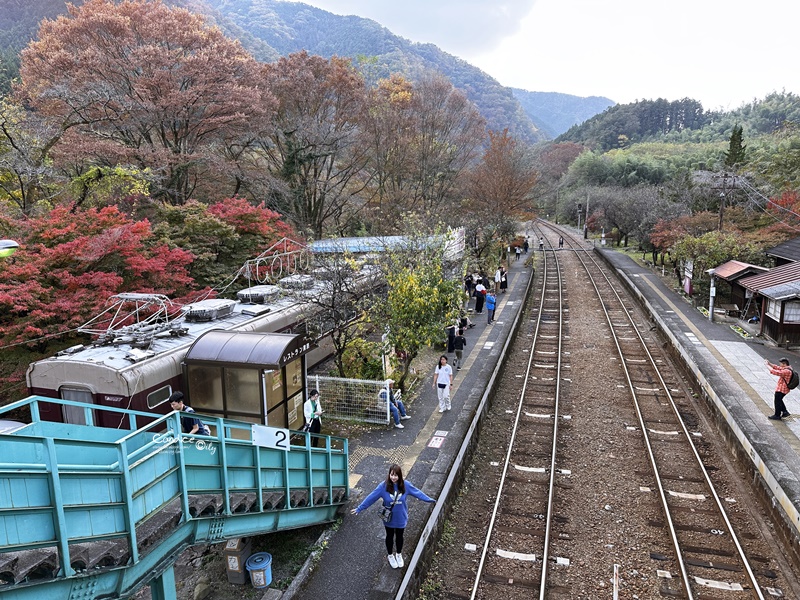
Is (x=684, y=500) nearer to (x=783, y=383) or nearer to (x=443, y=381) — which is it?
(x=783, y=383)

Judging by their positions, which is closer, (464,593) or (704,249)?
(464,593)

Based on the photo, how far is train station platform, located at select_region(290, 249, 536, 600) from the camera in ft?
24.7

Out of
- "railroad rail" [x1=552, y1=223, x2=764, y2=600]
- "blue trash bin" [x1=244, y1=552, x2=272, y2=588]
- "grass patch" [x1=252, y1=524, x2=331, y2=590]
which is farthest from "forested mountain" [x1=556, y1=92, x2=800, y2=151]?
"blue trash bin" [x1=244, y1=552, x2=272, y2=588]

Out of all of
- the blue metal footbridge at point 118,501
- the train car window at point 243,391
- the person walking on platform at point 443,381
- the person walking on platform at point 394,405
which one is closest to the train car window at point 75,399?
the train car window at point 243,391

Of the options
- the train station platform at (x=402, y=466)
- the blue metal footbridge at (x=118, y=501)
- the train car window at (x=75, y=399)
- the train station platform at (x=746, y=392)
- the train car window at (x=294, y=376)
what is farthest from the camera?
the train car window at (x=294, y=376)

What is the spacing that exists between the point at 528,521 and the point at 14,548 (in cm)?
856

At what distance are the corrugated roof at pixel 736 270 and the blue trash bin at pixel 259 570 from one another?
22.2 meters

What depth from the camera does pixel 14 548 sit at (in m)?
3.51

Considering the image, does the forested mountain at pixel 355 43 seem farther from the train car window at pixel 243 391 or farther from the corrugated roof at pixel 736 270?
the train car window at pixel 243 391

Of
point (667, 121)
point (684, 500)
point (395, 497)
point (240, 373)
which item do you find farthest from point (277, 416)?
point (667, 121)

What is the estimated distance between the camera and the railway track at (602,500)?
8.39 metres

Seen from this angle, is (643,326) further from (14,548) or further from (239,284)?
(14,548)

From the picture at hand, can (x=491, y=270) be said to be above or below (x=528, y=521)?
above

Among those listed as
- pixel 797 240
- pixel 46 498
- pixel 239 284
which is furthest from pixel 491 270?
pixel 46 498
